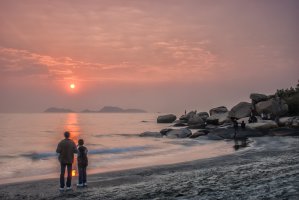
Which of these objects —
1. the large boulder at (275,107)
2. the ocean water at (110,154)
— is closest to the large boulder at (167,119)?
the large boulder at (275,107)

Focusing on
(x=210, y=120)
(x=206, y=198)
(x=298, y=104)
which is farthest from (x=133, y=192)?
(x=210, y=120)

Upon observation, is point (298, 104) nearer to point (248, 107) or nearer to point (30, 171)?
point (248, 107)

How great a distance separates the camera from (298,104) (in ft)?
174

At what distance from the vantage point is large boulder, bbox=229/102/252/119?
54.9 metres

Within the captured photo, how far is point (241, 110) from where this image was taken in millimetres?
55469

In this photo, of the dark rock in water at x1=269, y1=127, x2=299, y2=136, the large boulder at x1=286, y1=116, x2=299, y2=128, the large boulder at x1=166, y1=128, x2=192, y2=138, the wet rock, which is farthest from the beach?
the wet rock

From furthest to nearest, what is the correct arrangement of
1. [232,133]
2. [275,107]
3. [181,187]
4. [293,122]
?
[275,107] → [293,122] → [232,133] → [181,187]

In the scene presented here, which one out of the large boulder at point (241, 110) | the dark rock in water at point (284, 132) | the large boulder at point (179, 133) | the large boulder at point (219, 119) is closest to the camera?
the dark rock in water at point (284, 132)

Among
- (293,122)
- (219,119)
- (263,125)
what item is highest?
(219,119)

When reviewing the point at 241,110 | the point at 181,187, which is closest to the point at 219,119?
the point at 241,110

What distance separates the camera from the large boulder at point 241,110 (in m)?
54.9

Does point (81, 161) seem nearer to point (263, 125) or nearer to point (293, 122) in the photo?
point (263, 125)

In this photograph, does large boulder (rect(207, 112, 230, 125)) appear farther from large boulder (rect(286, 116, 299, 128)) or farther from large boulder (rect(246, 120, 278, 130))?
large boulder (rect(286, 116, 299, 128))

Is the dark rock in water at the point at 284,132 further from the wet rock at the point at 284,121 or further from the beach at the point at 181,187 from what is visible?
the beach at the point at 181,187
